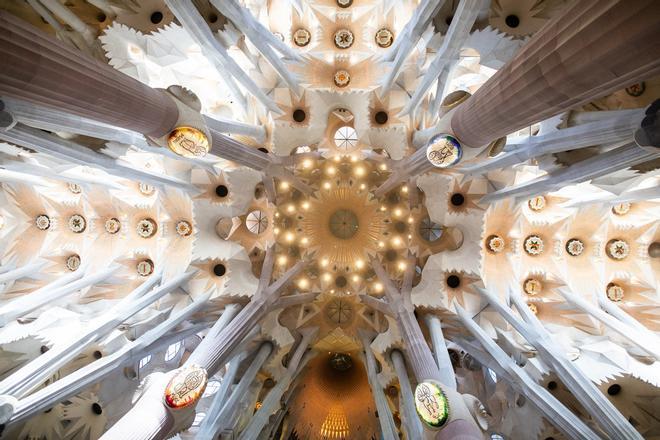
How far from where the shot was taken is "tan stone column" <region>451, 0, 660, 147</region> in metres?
2.68

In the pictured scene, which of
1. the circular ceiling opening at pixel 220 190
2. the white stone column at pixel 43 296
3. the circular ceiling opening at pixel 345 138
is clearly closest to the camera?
the white stone column at pixel 43 296

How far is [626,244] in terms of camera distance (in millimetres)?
10695

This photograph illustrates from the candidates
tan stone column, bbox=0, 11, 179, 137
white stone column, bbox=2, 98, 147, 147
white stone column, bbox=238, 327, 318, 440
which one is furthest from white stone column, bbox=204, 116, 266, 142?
white stone column, bbox=238, 327, 318, 440

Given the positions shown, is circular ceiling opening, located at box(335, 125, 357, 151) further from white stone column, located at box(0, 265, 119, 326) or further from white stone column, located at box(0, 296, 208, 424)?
white stone column, located at box(0, 265, 119, 326)

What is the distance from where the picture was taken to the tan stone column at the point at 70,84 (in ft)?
10.7

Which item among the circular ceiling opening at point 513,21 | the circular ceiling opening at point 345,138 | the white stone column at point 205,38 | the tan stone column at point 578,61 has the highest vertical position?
the circular ceiling opening at point 345,138

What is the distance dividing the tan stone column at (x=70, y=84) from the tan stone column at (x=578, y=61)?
5215 millimetres

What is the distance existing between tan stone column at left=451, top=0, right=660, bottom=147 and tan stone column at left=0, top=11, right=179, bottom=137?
17.1 feet

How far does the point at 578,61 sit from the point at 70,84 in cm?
558

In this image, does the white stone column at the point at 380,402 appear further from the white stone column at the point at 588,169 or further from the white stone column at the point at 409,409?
the white stone column at the point at 588,169

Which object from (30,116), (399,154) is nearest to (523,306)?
(399,154)

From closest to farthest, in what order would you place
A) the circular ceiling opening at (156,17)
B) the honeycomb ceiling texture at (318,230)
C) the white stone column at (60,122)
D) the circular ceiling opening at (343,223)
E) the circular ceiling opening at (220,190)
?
the white stone column at (60,122)
the honeycomb ceiling texture at (318,230)
the circular ceiling opening at (156,17)
the circular ceiling opening at (220,190)
the circular ceiling opening at (343,223)

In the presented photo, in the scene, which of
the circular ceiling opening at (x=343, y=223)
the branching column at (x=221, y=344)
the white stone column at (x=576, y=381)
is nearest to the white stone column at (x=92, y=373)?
the branching column at (x=221, y=344)

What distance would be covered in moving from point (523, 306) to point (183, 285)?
431 inches
